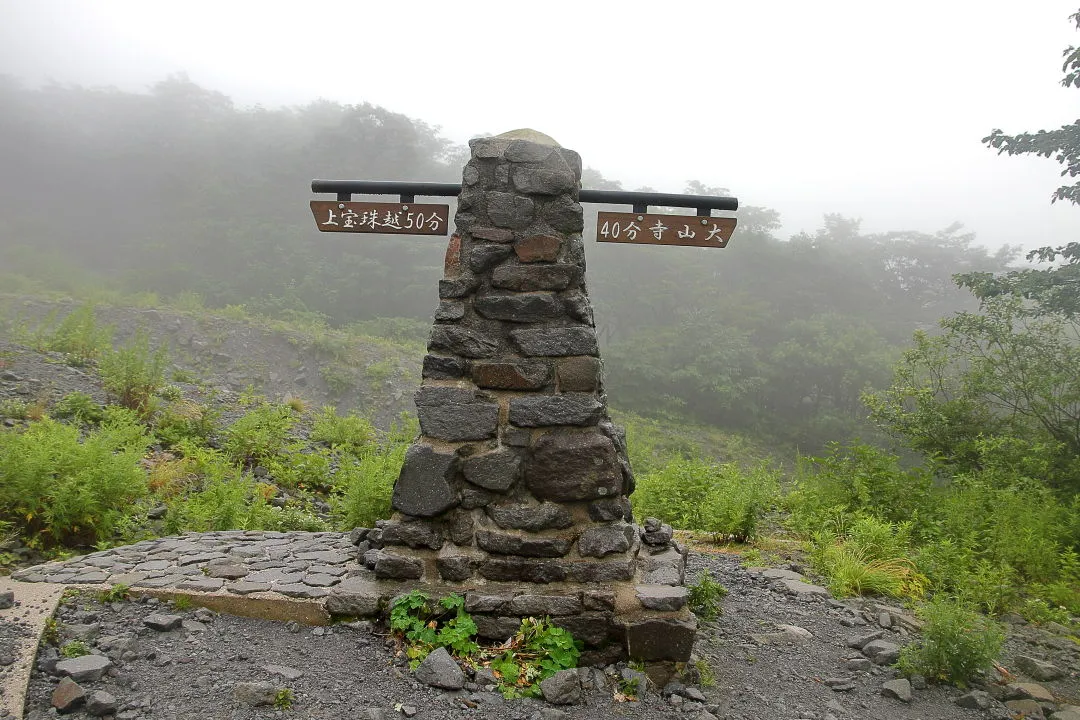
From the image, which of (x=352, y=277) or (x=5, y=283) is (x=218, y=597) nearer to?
(x=5, y=283)

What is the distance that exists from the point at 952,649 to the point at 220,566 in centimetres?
449

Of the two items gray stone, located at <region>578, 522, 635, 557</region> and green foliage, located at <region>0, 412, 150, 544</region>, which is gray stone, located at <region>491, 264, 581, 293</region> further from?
green foliage, located at <region>0, 412, 150, 544</region>

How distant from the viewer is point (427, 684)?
3.00 m

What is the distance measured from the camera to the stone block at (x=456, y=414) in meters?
3.54

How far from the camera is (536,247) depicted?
3637 millimetres

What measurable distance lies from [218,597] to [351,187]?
2.63m

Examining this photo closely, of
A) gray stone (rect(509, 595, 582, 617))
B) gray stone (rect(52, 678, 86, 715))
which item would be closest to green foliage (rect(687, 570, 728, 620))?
gray stone (rect(509, 595, 582, 617))

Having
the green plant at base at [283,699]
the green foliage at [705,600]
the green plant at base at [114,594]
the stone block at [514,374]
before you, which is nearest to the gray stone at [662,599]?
the green foliage at [705,600]

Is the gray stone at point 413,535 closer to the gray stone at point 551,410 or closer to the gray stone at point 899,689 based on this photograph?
the gray stone at point 551,410

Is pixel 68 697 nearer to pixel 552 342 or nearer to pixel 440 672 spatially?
pixel 440 672

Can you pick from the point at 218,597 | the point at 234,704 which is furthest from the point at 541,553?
the point at 218,597

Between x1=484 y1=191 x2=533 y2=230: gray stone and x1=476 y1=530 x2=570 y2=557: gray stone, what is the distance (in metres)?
1.81

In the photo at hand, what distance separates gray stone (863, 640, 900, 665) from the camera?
12.7 feet

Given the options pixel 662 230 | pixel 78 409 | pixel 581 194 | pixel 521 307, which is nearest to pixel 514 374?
pixel 521 307
